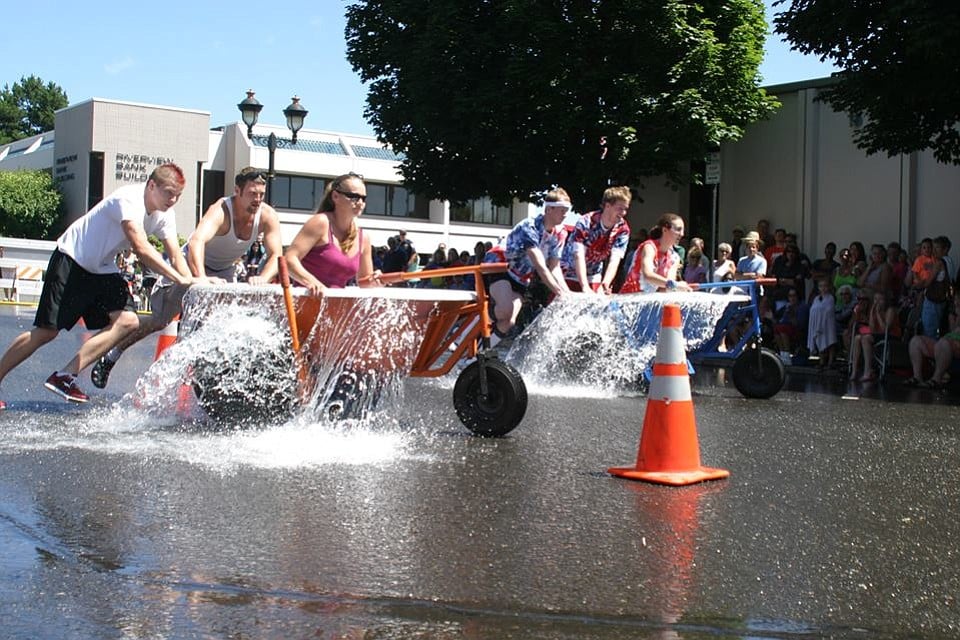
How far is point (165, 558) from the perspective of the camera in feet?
14.8

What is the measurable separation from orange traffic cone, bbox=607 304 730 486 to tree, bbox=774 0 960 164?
10322 millimetres

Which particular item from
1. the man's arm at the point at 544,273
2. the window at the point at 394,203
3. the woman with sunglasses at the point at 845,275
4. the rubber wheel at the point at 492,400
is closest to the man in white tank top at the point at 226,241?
the rubber wheel at the point at 492,400

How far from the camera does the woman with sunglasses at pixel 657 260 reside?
12258mm

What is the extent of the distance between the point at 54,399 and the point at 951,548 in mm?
6667

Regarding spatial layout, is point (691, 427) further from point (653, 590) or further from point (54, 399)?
point (54, 399)

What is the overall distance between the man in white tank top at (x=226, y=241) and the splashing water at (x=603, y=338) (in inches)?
119

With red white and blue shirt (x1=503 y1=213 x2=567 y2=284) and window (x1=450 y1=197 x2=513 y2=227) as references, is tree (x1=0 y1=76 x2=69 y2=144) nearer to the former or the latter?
window (x1=450 y1=197 x2=513 y2=227)

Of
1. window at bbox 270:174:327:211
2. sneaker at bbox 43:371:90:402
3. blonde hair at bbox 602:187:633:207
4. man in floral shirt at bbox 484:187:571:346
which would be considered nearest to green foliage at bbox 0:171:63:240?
window at bbox 270:174:327:211

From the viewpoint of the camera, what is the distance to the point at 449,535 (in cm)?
504

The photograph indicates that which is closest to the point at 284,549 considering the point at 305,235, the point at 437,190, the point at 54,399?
the point at 305,235

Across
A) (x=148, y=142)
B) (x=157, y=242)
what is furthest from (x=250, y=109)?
(x=148, y=142)

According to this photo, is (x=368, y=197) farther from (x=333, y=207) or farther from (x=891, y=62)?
(x=333, y=207)

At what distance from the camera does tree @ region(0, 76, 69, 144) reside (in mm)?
141500

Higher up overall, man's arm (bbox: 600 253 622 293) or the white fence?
the white fence
